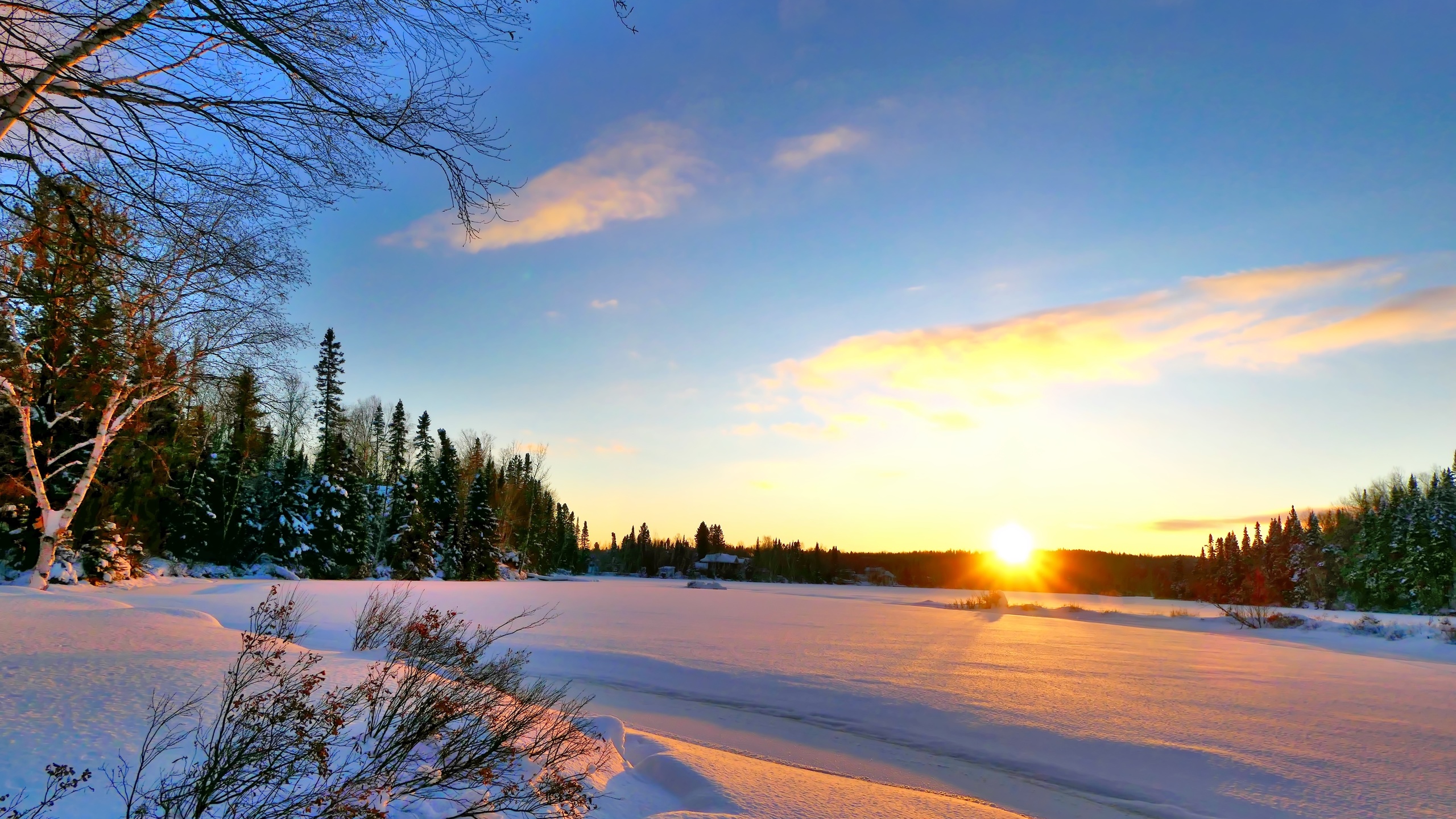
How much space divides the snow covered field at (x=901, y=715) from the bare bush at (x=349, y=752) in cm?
31

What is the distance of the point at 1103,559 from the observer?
132 m

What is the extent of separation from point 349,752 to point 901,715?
25.1 ft

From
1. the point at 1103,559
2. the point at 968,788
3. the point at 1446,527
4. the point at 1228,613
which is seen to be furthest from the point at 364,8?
the point at 1103,559

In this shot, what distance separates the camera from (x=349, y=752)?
13.5 feet

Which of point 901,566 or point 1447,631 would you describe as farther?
point 901,566

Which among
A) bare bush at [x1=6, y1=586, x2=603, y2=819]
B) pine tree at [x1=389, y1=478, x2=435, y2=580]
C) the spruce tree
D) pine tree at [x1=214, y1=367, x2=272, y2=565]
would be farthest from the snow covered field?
pine tree at [x1=389, y1=478, x2=435, y2=580]

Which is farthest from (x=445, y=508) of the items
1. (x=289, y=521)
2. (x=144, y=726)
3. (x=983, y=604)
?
(x=144, y=726)

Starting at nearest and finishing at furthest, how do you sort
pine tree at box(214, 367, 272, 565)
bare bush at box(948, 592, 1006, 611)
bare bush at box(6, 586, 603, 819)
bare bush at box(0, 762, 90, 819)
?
bare bush at box(0, 762, 90, 819), bare bush at box(6, 586, 603, 819), bare bush at box(948, 592, 1006, 611), pine tree at box(214, 367, 272, 565)

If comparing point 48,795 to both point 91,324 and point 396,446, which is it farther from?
point 396,446

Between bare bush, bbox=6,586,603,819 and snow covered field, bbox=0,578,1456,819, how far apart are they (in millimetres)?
305

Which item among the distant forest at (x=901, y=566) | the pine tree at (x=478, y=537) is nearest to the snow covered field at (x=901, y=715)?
the pine tree at (x=478, y=537)

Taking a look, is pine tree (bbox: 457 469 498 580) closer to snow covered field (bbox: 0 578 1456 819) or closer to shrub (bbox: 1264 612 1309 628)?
snow covered field (bbox: 0 578 1456 819)

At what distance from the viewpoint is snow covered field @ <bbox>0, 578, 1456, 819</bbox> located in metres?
5.10

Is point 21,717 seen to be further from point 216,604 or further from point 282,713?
point 216,604
